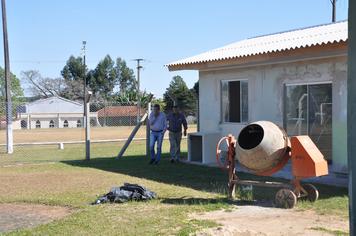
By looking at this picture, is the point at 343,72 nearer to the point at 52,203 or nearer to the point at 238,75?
the point at 238,75

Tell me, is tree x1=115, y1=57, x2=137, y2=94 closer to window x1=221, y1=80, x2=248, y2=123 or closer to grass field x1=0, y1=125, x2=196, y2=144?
grass field x1=0, y1=125, x2=196, y2=144

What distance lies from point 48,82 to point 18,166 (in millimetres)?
95808

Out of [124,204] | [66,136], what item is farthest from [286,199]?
[66,136]

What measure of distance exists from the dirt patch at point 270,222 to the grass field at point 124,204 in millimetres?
284

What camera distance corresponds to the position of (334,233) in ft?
20.7

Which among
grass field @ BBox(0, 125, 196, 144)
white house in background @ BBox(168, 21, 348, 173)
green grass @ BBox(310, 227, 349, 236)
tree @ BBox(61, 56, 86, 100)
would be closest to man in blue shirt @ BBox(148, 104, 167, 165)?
white house in background @ BBox(168, 21, 348, 173)

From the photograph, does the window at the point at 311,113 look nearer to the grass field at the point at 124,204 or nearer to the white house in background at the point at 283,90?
the white house in background at the point at 283,90

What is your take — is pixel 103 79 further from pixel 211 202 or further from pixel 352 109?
pixel 352 109

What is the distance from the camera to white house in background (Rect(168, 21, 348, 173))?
10953mm

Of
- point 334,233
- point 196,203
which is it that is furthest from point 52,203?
point 334,233

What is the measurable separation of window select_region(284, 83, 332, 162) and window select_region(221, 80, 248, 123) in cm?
161

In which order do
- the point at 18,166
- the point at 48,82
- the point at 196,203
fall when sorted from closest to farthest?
the point at 196,203, the point at 18,166, the point at 48,82

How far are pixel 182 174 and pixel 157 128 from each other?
302cm

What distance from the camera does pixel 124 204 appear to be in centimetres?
830
